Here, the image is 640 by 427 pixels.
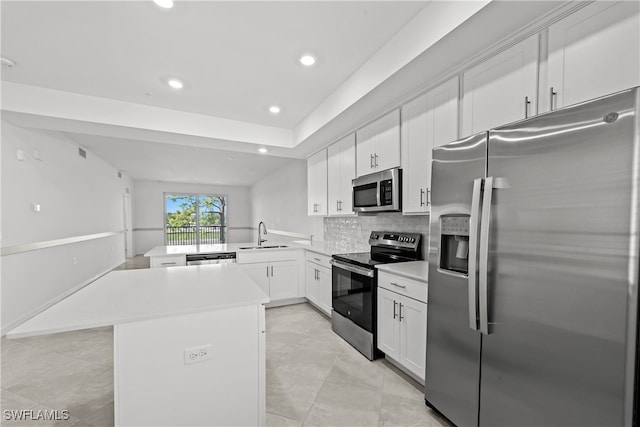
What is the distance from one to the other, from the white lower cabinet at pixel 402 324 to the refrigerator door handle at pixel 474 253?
517 millimetres

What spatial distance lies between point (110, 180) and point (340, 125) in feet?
20.8

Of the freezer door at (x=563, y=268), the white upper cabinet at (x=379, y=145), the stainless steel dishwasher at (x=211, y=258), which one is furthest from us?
the stainless steel dishwasher at (x=211, y=258)

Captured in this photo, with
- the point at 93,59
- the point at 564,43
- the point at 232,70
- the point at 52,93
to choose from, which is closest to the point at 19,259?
the point at 52,93

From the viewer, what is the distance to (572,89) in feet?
4.42

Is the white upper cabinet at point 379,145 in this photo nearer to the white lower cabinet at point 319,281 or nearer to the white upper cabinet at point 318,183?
the white upper cabinet at point 318,183

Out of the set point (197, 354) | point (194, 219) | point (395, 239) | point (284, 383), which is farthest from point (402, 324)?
point (194, 219)

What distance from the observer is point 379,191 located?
2668mm

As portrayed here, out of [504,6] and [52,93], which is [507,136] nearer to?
[504,6]

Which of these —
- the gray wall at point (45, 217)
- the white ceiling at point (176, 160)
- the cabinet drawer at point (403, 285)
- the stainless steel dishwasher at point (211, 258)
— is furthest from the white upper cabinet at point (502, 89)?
the gray wall at point (45, 217)

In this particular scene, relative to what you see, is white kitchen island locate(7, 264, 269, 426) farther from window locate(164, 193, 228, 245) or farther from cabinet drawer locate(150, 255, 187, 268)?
window locate(164, 193, 228, 245)

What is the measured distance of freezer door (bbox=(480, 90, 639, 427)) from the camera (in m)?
0.97

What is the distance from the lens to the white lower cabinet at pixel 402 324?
1988 mm

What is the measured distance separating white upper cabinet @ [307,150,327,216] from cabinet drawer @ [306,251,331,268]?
0.64 m

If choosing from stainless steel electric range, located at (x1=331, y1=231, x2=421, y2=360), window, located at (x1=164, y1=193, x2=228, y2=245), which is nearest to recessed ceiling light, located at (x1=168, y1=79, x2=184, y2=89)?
stainless steel electric range, located at (x1=331, y1=231, x2=421, y2=360)
